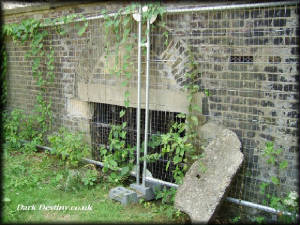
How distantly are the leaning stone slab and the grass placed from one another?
317 mm

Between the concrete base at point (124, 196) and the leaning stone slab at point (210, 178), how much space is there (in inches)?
28.7

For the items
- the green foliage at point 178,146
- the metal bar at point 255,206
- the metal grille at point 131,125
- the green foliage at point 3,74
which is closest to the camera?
the metal bar at point 255,206

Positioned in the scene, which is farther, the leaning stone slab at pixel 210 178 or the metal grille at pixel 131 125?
the metal grille at pixel 131 125

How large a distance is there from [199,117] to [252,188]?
1.14 metres

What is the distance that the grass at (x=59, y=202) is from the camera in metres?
4.02

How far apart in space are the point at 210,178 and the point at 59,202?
2141 millimetres

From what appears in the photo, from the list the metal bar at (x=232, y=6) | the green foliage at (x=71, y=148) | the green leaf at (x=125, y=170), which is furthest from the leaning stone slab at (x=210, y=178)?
A: the green foliage at (x=71, y=148)

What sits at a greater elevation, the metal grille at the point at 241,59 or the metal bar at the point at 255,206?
the metal grille at the point at 241,59

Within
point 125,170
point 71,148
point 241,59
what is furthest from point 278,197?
point 71,148

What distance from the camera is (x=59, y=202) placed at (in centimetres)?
443

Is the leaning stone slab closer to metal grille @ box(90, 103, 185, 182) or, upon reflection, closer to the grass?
the grass

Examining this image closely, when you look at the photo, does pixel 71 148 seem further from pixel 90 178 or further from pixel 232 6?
pixel 232 6

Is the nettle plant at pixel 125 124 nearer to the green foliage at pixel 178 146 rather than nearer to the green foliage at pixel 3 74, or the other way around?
the green foliage at pixel 178 146

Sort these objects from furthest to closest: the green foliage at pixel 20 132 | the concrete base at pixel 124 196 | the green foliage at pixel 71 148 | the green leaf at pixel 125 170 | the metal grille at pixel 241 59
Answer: the green foliage at pixel 20 132, the green foliage at pixel 71 148, the green leaf at pixel 125 170, the concrete base at pixel 124 196, the metal grille at pixel 241 59
